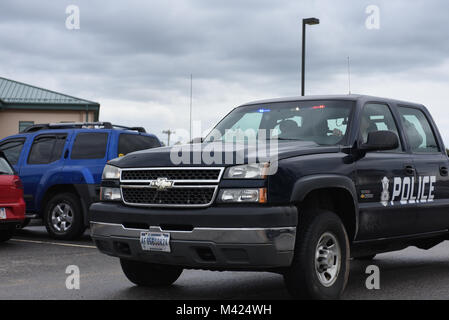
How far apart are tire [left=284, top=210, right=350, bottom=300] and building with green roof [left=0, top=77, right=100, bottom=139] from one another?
29026mm

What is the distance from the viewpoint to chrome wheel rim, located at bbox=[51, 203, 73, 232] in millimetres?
11789

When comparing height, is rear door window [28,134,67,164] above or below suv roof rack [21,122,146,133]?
below

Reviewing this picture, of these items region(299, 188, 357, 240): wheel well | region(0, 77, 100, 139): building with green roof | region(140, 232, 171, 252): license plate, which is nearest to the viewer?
region(140, 232, 171, 252): license plate

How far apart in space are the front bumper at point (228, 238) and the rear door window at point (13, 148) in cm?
755

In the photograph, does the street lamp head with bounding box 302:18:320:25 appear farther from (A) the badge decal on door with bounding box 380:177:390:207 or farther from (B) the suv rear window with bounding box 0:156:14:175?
(A) the badge decal on door with bounding box 380:177:390:207

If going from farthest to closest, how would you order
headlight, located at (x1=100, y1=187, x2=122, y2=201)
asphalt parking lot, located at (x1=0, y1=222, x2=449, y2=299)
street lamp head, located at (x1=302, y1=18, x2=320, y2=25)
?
street lamp head, located at (x1=302, y1=18, x2=320, y2=25), asphalt parking lot, located at (x1=0, y1=222, x2=449, y2=299), headlight, located at (x1=100, y1=187, x2=122, y2=201)

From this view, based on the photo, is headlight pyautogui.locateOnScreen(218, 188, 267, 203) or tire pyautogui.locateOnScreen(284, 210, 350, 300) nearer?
headlight pyautogui.locateOnScreen(218, 188, 267, 203)

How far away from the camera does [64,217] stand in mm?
11859

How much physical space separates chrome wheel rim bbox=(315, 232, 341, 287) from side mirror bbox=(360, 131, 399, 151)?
1039 millimetres

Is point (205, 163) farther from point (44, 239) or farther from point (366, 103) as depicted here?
point (44, 239)

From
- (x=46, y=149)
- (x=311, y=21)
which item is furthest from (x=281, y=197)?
(x=311, y=21)

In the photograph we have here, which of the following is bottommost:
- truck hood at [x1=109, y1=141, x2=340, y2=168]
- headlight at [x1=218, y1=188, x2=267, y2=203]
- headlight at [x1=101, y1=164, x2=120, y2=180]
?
headlight at [x1=218, y1=188, x2=267, y2=203]

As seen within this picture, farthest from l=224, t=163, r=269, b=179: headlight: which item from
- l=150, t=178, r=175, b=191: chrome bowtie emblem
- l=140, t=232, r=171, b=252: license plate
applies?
l=140, t=232, r=171, b=252: license plate
